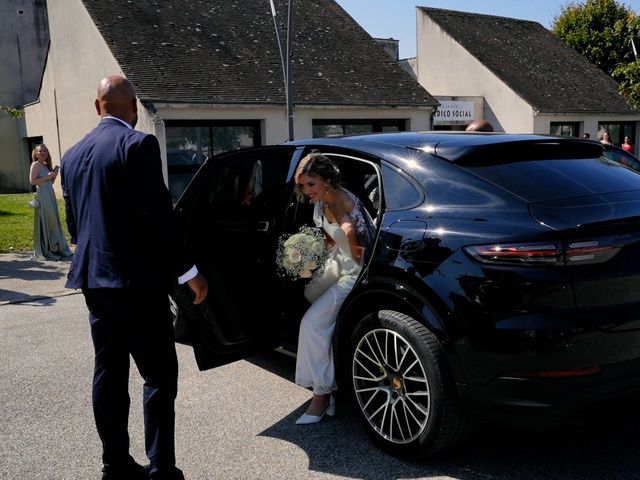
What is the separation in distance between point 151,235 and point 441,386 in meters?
1.53

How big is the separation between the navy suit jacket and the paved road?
3.78 feet

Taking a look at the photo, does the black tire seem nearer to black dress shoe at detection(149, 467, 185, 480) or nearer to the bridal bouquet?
the bridal bouquet

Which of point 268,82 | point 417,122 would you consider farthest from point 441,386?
point 417,122

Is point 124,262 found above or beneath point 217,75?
beneath

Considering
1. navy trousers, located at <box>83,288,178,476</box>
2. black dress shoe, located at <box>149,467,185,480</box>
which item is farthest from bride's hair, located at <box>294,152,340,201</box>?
black dress shoe, located at <box>149,467,185,480</box>

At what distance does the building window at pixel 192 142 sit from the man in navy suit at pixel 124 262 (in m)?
14.5

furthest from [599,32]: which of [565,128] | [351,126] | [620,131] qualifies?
[351,126]

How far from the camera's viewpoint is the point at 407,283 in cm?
317

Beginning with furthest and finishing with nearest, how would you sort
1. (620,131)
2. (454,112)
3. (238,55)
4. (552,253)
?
1. (620,131)
2. (454,112)
3. (238,55)
4. (552,253)

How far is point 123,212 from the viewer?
285cm

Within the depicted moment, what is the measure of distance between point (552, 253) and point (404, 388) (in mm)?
1059

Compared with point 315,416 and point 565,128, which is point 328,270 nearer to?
point 315,416

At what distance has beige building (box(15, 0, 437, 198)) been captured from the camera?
1742cm

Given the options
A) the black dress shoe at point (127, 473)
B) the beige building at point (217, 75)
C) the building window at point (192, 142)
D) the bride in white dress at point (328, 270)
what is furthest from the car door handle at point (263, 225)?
the building window at point (192, 142)
